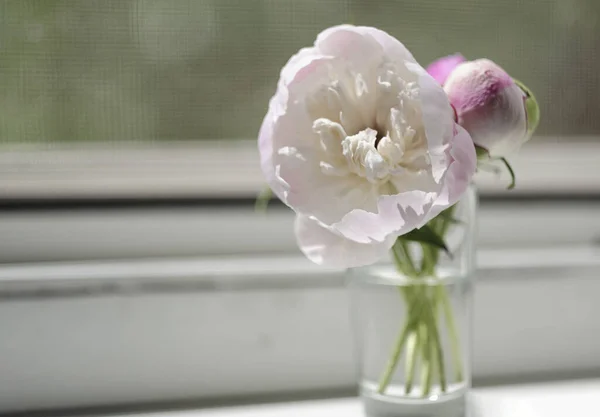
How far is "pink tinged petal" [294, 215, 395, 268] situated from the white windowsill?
0.18 metres

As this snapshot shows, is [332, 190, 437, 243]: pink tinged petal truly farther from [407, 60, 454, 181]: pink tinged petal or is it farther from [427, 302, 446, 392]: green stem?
[427, 302, 446, 392]: green stem

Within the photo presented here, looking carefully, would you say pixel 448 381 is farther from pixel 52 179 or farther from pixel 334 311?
pixel 52 179

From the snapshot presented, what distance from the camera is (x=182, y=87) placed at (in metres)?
0.63

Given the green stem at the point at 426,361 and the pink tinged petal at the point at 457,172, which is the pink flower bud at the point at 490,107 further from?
the green stem at the point at 426,361

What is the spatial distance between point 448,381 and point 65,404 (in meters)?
0.31

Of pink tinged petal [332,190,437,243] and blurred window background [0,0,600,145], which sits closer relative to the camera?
pink tinged petal [332,190,437,243]

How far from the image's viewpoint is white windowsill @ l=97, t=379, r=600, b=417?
517 mm

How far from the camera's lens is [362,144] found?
13.9 inches

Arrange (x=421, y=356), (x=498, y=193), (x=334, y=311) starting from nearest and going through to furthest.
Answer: (x=421, y=356)
(x=334, y=311)
(x=498, y=193)

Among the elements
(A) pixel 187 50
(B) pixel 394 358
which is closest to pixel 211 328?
(B) pixel 394 358

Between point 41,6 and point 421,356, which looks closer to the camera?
point 421,356

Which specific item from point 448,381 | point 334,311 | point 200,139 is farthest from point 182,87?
point 448,381

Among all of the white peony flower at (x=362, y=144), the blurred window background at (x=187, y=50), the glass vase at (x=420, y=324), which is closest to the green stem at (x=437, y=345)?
the glass vase at (x=420, y=324)

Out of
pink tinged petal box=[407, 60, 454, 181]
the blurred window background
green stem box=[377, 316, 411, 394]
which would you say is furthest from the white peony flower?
the blurred window background
